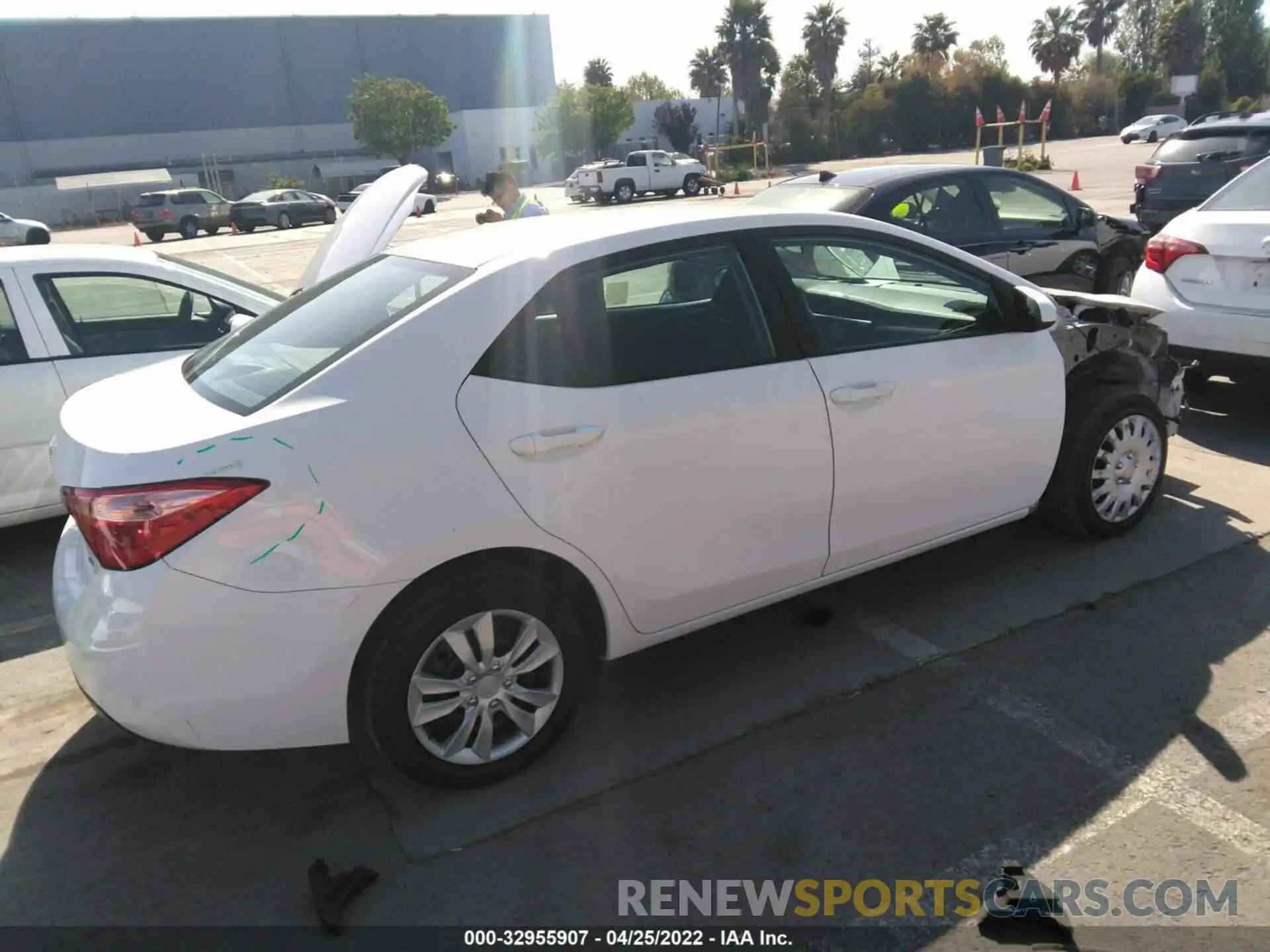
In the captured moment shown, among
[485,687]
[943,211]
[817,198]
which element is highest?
[817,198]

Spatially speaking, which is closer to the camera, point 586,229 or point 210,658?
point 210,658

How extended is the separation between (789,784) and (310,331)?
2055mm

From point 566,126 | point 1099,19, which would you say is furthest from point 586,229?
point 1099,19

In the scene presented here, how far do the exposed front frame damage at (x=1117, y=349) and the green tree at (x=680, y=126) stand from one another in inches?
2455

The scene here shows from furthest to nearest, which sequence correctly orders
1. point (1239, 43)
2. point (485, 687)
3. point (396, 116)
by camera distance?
point (1239, 43), point (396, 116), point (485, 687)

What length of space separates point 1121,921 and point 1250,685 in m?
1.33

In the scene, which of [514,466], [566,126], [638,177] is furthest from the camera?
[566,126]

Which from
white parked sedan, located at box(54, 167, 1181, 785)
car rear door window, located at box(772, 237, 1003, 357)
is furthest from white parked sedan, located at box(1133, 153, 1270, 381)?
car rear door window, located at box(772, 237, 1003, 357)

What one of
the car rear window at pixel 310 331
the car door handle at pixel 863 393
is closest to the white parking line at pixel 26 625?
the car rear window at pixel 310 331

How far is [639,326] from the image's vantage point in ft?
10.4

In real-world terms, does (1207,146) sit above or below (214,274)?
above

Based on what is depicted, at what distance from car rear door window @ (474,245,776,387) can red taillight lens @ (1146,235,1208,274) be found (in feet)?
12.6

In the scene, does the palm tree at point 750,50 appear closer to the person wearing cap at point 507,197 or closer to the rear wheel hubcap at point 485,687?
the person wearing cap at point 507,197

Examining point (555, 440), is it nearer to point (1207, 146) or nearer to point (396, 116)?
point (1207, 146)
